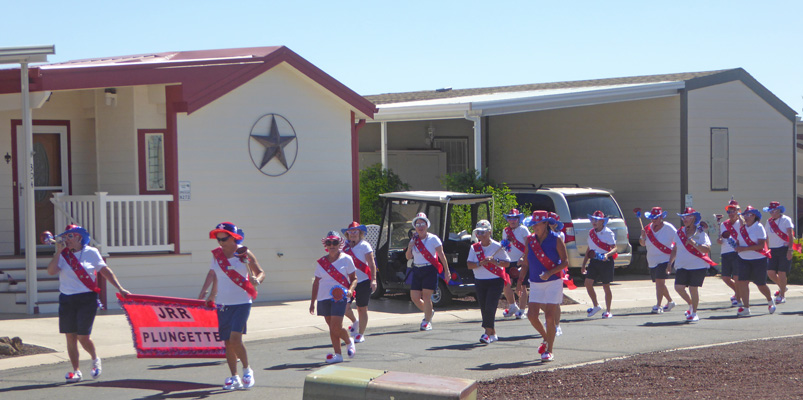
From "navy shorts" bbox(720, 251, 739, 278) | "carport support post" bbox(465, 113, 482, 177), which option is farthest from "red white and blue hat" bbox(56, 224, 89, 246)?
"navy shorts" bbox(720, 251, 739, 278)

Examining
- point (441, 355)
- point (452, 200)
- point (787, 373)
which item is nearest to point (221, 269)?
point (441, 355)

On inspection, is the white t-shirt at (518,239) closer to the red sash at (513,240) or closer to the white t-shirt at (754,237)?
the red sash at (513,240)

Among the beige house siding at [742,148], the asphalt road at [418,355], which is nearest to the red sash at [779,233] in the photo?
the asphalt road at [418,355]

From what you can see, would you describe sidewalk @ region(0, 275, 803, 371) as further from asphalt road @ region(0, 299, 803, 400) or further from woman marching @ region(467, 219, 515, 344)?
woman marching @ region(467, 219, 515, 344)

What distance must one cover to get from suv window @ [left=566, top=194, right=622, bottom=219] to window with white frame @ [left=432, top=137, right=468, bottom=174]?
7.05 meters

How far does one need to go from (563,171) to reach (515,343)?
511 inches

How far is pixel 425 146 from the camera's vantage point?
25203 millimetres

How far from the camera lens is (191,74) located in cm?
1582

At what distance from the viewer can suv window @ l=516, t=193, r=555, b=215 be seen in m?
18.4

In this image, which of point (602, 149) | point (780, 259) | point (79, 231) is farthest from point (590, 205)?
point (79, 231)

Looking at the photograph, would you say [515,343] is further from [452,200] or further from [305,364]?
[452,200]

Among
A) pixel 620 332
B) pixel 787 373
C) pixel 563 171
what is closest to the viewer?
pixel 787 373

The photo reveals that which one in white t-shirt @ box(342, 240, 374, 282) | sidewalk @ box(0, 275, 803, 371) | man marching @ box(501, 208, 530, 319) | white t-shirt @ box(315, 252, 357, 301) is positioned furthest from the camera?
man marching @ box(501, 208, 530, 319)

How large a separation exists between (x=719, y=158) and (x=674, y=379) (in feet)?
48.5
